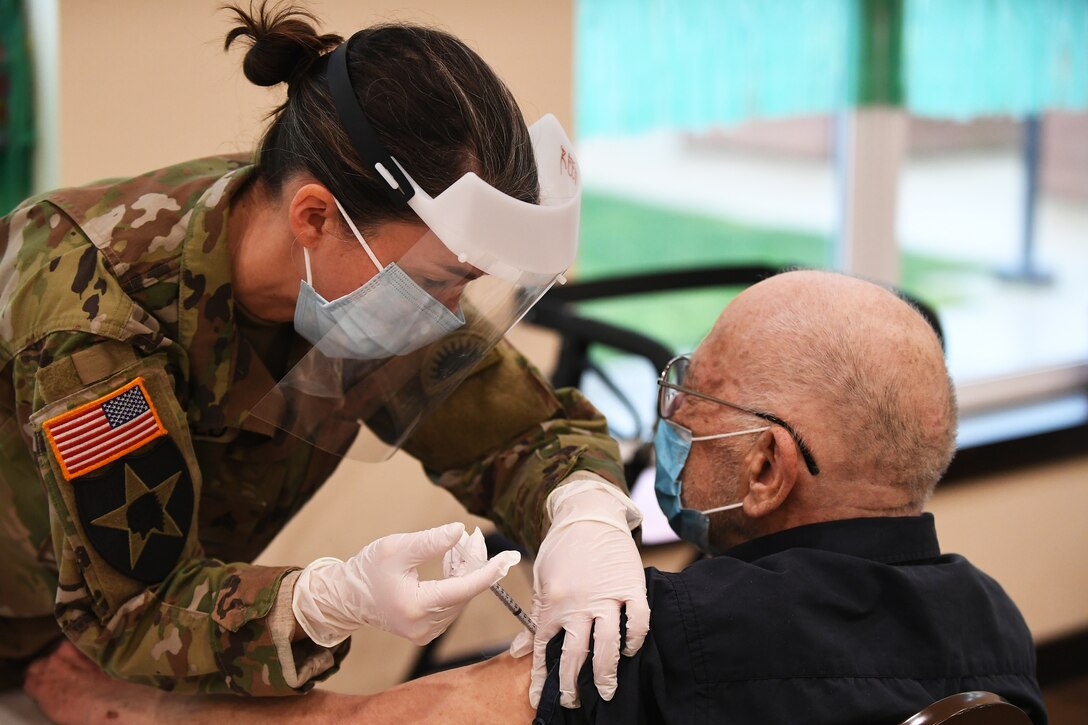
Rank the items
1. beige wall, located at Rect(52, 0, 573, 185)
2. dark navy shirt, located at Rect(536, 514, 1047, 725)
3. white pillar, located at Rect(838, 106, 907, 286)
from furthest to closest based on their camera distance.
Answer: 1. white pillar, located at Rect(838, 106, 907, 286)
2. beige wall, located at Rect(52, 0, 573, 185)
3. dark navy shirt, located at Rect(536, 514, 1047, 725)

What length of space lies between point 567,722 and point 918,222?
309 cm

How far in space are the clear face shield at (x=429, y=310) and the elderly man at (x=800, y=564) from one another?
0.32 metres

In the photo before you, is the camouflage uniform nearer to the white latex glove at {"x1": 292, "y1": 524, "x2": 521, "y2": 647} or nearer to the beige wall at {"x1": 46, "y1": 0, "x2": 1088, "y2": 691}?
the white latex glove at {"x1": 292, "y1": 524, "x2": 521, "y2": 647}

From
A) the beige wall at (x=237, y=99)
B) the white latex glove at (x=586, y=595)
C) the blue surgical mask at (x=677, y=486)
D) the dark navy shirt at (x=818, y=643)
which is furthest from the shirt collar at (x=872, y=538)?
the beige wall at (x=237, y=99)

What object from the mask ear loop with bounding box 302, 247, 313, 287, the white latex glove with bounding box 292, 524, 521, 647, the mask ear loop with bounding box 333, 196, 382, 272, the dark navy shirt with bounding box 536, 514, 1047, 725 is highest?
the mask ear loop with bounding box 333, 196, 382, 272

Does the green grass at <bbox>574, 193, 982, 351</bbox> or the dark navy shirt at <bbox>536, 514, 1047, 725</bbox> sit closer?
the dark navy shirt at <bbox>536, 514, 1047, 725</bbox>

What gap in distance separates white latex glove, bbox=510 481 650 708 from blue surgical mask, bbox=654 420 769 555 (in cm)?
13

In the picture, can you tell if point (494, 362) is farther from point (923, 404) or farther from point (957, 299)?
point (957, 299)

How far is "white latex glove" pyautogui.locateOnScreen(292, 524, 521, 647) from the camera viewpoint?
1247 mm

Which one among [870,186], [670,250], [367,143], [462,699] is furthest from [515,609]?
[870,186]

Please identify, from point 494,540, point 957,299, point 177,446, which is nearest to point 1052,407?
point 957,299

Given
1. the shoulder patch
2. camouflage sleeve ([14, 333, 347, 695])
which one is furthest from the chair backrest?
the shoulder patch

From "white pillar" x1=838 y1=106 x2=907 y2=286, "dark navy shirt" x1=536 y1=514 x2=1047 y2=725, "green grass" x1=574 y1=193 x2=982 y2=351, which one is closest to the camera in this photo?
"dark navy shirt" x1=536 y1=514 x2=1047 y2=725

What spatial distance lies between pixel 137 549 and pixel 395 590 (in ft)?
1.02
